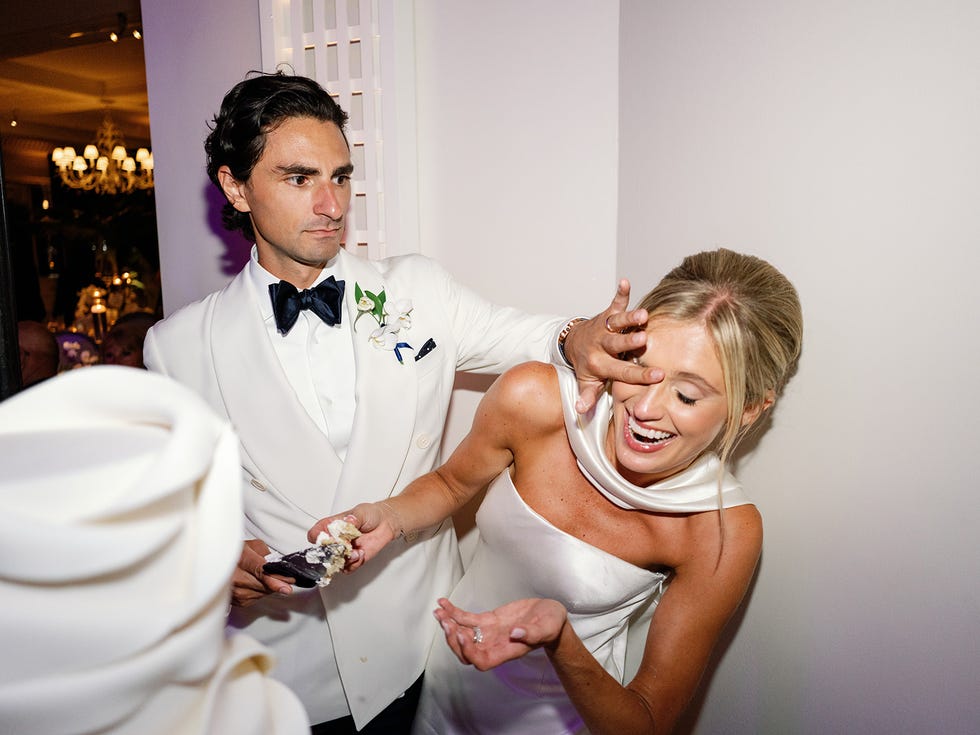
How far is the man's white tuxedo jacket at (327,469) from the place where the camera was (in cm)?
179

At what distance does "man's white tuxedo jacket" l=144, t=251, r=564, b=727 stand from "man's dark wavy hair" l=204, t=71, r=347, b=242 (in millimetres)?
354

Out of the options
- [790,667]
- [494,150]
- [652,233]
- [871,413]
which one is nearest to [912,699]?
[790,667]

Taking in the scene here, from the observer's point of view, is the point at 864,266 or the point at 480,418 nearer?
the point at 864,266

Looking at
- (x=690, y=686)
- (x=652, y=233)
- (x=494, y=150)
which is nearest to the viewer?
(x=690, y=686)

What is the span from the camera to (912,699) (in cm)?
139

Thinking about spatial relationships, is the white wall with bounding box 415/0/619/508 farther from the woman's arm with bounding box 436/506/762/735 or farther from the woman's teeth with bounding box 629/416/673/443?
the woman's arm with bounding box 436/506/762/735

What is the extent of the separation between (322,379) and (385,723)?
967 mm

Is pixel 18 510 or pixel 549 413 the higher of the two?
pixel 18 510

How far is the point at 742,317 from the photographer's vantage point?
147 cm

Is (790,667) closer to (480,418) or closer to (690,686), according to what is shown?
(690,686)

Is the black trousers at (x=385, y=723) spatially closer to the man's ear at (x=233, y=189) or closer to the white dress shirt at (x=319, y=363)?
the white dress shirt at (x=319, y=363)

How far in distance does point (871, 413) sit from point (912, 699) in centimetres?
59

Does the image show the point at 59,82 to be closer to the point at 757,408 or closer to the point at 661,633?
the point at 757,408

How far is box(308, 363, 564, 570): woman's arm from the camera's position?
5.64ft
